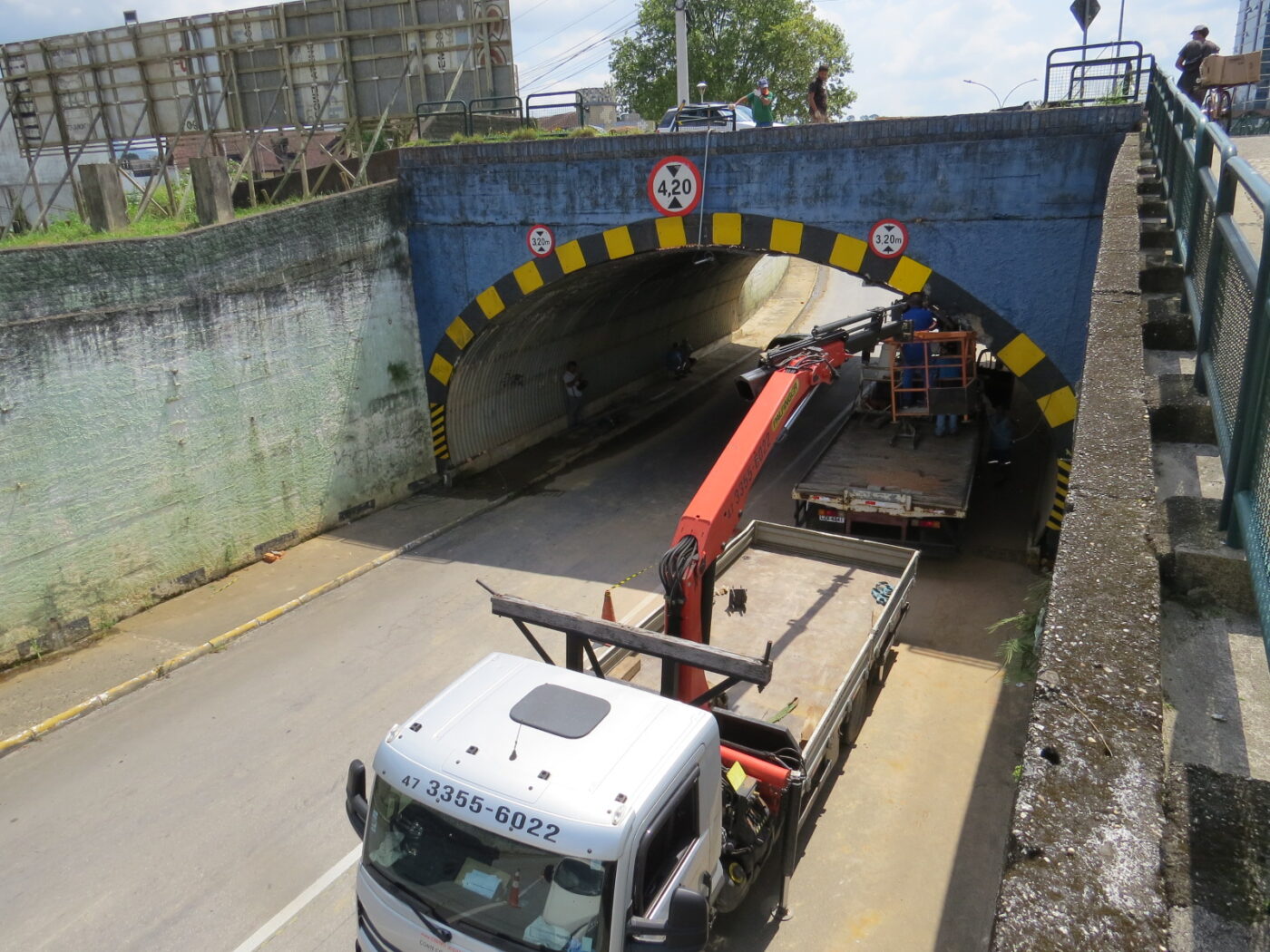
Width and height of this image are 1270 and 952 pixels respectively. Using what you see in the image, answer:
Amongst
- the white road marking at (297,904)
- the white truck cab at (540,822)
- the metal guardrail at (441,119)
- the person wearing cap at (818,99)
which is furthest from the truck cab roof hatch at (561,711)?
the person wearing cap at (818,99)

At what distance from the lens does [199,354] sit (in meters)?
13.7

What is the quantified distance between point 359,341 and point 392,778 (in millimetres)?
12102

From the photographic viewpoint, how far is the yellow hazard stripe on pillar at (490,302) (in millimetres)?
16641

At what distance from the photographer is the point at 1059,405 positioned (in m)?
13.0

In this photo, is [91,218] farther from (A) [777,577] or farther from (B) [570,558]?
(A) [777,577]

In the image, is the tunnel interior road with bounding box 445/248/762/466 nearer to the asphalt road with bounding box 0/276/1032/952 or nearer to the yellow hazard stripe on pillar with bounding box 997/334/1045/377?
the asphalt road with bounding box 0/276/1032/952

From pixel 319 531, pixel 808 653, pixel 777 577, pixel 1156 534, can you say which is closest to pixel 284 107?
pixel 319 531

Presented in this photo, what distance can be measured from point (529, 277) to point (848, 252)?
5.76 meters

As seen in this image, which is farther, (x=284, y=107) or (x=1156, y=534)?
(x=284, y=107)

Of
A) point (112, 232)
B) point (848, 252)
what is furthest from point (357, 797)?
point (112, 232)

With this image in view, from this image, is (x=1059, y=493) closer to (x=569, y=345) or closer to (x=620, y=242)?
(x=620, y=242)

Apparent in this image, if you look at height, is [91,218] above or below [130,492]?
above

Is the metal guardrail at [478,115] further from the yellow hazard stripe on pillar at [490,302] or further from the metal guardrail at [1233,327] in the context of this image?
the metal guardrail at [1233,327]

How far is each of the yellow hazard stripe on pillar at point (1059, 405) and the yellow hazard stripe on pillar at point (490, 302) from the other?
9353mm
